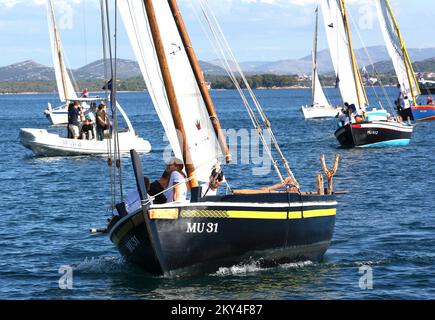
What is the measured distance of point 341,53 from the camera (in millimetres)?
63531

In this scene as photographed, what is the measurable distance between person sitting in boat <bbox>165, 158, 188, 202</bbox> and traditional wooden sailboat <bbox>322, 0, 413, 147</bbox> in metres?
36.9

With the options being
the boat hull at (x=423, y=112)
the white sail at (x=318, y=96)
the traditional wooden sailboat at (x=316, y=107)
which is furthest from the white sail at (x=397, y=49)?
the white sail at (x=318, y=96)

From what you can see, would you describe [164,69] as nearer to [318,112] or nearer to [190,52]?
[190,52]

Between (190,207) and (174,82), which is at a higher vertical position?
(174,82)

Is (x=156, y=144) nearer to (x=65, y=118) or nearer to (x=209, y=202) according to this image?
(x=65, y=118)

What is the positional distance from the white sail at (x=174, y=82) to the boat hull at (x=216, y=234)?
1860mm

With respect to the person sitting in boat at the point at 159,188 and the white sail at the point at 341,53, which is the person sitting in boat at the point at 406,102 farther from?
the person sitting in boat at the point at 159,188

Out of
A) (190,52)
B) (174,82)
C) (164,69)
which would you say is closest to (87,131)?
(190,52)

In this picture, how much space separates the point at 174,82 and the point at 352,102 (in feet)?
136

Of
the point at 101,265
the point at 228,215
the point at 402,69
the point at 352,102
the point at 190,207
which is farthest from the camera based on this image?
the point at 402,69

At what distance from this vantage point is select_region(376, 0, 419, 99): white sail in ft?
277
